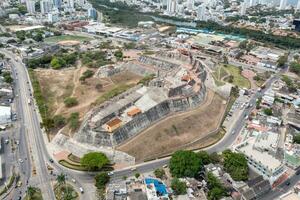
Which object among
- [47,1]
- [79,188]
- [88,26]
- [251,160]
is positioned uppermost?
[47,1]

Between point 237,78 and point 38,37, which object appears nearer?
point 237,78

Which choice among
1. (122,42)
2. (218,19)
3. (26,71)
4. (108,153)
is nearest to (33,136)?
(108,153)

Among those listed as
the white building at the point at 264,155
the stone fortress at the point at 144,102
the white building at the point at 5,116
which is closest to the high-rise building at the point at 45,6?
the stone fortress at the point at 144,102

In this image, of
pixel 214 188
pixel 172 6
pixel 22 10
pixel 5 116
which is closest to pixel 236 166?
pixel 214 188

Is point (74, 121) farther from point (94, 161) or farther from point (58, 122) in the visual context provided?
point (94, 161)

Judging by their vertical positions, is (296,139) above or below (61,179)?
above

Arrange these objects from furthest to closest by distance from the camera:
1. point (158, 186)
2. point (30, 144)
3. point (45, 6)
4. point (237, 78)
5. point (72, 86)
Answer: point (45, 6) < point (237, 78) < point (72, 86) < point (30, 144) < point (158, 186)

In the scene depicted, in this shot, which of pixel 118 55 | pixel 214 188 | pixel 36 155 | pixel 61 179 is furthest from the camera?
pixel 118 55

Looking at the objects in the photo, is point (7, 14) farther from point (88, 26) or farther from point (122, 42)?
point (122, 42)
